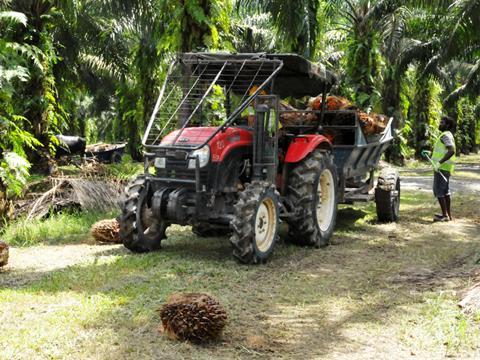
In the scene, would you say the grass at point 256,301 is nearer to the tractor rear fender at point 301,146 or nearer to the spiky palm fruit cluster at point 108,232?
the spiky palm fruit cluster at point 108,232

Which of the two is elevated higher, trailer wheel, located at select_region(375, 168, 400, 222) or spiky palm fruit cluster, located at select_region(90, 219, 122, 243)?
trailer wheel, located at select_region(375, 168, 400, 222)

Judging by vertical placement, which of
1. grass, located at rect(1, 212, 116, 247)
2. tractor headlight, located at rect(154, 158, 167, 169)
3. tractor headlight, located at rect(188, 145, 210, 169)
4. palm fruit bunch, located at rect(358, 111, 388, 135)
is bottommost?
grass, located at rect(1, 212, 116, 247)

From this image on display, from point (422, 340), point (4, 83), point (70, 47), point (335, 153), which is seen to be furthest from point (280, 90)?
point (70, 47)

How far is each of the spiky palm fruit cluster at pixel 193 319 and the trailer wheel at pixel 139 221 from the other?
9.70 ft

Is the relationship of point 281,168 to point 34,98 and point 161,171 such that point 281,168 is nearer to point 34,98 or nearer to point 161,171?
point 161,171

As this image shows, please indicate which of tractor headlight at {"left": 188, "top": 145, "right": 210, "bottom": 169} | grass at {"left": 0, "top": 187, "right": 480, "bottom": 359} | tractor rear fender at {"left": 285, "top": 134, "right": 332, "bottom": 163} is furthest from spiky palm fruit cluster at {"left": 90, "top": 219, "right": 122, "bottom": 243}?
tractor rear fender at {"left": 285, "top": 134, "right": 332, "bottom": 163}

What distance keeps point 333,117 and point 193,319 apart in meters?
6.58

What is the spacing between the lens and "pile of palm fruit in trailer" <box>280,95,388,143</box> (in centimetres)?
1027

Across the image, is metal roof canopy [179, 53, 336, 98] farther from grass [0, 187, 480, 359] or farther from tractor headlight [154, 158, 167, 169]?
grass [0, 187, 480, 359]

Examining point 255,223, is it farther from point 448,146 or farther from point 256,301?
point 448,146

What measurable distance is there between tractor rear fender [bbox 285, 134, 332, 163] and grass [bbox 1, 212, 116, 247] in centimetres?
340

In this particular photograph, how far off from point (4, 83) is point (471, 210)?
887 centimetres

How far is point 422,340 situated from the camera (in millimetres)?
5070

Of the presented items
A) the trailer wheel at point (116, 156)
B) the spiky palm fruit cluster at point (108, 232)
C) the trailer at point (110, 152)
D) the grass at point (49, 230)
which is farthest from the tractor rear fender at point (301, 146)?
the trailer wheel at point (116, 156)
